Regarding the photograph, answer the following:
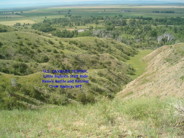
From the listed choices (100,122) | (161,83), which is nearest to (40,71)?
(161,83)

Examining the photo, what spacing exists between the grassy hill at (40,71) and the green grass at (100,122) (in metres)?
11.4

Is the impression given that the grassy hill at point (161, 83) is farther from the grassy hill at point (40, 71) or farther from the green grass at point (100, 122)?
the green grass at point (100, 122)

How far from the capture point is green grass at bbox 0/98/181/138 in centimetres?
712

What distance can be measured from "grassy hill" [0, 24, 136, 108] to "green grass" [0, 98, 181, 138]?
447 inches

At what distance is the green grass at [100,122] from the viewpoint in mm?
7121

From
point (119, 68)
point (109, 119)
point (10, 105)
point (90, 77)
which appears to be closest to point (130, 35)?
point (119, 68)

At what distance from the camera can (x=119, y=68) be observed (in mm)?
57750

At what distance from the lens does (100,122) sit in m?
7.98

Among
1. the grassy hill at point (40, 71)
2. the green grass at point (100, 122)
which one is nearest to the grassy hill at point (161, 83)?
the grassy hill at point (40, 71)

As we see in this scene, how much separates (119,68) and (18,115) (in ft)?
163

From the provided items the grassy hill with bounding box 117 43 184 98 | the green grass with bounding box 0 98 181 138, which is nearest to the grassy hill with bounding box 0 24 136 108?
the grassy hill with bounding box 117 43 184 98

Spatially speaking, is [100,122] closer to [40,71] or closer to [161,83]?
[161,83]

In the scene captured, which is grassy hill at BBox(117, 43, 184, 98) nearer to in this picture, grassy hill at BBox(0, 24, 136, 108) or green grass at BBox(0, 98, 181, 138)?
grassy hill at BBox(0, 24, 136, 108)

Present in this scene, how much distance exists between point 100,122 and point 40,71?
30.6 metres
